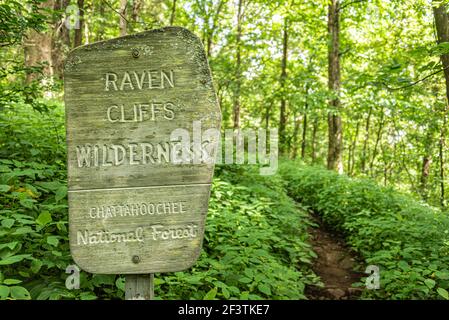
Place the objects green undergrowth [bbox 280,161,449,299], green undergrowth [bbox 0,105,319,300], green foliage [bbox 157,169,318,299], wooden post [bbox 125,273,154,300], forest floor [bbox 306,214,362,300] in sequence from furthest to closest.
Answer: forest floor [bbox 306,214,362,300] < green undergrowth [bbox 280,161,449,299] < green foliage [bbox 157,169,318,299] < green undergrowth [bbox 0,105,319,300] < wooden post [bbox 125,273,154,300]

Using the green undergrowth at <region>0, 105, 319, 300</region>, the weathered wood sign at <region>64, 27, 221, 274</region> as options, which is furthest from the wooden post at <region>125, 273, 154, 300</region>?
the green undergrowth at <region>0, 105, 319, 300</region>

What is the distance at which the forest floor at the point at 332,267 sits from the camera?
4.92m

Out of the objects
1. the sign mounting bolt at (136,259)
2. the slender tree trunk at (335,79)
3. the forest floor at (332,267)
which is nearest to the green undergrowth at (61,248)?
the forest floor at (332,267)

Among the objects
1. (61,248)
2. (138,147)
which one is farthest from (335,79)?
(138,147)

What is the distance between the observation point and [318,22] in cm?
1540

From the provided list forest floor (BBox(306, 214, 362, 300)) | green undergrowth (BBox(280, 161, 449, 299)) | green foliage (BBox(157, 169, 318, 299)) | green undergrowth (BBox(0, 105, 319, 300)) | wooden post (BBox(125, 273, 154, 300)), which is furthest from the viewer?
forest floor (BBox(306, 214, 362, 300))

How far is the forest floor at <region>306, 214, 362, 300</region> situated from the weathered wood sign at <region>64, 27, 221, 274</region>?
11.3 ft

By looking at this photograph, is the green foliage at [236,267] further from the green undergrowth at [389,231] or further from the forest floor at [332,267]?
the green undergrowth at [389,231]

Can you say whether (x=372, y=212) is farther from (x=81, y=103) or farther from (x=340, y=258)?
(x=81, y=103)

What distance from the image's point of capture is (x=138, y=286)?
2.07 m

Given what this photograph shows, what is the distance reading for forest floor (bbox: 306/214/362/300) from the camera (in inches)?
194

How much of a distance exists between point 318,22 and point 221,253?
13888 mm

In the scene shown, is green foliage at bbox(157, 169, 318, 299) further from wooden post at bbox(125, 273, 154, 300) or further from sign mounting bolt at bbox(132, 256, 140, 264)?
sign mounting bolt at bbox(132, 256, 140, 264)

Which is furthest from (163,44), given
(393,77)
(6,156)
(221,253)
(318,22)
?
(318,22)
